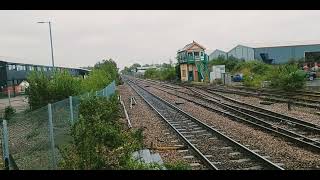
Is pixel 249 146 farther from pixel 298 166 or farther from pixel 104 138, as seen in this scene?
pixel 104 138

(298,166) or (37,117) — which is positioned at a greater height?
(37,117)

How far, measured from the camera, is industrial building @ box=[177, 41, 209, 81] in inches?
2594

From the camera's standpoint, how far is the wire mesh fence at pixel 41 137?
823 cm

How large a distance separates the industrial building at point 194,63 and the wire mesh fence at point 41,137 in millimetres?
53454

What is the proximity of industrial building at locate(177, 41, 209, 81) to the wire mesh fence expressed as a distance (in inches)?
2105

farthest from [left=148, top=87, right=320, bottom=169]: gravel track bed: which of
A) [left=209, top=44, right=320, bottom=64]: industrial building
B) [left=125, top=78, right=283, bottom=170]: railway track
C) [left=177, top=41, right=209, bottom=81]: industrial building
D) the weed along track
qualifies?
[left=209, top=44, right=320, bottom=64]: industrial building

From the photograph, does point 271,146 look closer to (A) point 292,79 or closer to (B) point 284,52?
(A) point 292,79

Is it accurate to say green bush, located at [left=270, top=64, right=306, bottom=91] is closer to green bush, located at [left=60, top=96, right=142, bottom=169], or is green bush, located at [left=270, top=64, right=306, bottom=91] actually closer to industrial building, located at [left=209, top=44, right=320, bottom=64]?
green bush, located at [left=60, top=96, right=142, bottom=169]

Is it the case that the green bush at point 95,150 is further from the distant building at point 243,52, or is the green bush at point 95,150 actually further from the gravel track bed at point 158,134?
the distant building at point 243,52

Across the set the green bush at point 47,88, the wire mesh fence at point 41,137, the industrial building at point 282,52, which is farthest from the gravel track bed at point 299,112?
the industrial building at point 282,52

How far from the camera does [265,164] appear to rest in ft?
29.9
